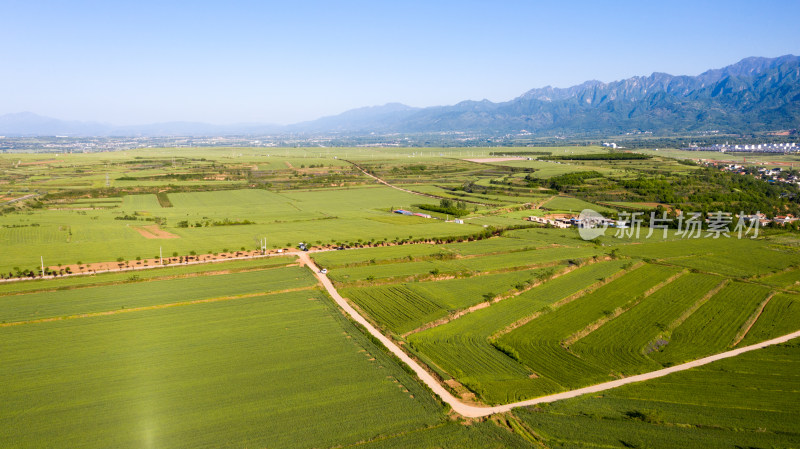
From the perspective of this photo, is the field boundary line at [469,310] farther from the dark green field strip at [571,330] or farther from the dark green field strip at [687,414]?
the dark green field strip at [687,414]

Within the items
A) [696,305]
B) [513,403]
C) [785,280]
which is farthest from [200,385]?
[785,280]

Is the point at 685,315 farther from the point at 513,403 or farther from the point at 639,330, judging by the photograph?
the point at 513,403

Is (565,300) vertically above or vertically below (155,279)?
below

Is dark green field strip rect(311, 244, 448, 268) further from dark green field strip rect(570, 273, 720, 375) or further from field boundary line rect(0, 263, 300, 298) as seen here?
dark green field strip rect(570, 273, 720, 375)

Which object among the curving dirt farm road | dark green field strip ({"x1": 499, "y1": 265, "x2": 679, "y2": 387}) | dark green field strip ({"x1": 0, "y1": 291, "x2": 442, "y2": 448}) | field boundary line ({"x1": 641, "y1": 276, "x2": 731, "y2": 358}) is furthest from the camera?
field boundary line ({"x1": 641, "y1": 276, "x2": 731, "y2": 358})

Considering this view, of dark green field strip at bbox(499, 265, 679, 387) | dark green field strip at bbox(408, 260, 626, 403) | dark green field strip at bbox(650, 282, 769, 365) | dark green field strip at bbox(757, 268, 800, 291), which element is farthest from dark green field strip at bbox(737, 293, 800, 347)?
dark green field strip at bbox(408, 260, 626, 403)

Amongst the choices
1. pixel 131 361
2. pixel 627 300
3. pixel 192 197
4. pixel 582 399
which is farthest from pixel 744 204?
pixel 192 197
